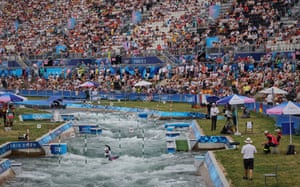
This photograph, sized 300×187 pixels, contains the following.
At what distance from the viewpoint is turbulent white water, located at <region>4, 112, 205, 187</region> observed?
3006 centimetres

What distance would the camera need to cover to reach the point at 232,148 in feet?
112

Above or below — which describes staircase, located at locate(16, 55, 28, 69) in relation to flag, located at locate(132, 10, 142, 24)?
below

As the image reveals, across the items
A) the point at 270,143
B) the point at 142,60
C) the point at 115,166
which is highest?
the point at 142,60

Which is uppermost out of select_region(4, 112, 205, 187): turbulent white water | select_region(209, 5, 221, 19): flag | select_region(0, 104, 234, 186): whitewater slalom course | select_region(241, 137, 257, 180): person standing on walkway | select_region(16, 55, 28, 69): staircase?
select_region(209, 5, 221, 19): flag

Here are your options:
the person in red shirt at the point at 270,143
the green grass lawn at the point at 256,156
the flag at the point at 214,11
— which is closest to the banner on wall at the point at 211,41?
the flag at the point at 214,11

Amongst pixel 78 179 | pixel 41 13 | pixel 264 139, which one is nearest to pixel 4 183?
pixel 78 179

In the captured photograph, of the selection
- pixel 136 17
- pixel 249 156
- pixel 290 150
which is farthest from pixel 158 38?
pixel 249 156

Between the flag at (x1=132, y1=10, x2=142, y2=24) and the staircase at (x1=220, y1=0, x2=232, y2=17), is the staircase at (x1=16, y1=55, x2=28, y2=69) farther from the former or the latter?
the staircase at (x1=220, y1=0, x2=232, y2=17)

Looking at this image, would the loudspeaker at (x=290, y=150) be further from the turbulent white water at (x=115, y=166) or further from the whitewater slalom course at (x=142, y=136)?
the turbulent white water at (x=115, y=166)

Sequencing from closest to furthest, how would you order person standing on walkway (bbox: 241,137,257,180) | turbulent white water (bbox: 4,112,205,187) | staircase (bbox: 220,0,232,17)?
person standing on walkway (bbox: 241,137,257,180) < turbulent white water (bbox: 4,112,205,187) < staircase (bbox: 220,0,232,17)

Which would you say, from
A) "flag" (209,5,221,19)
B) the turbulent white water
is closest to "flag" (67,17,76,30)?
"flag" (209,5,221,19)

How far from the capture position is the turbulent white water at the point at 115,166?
3006 centimetres

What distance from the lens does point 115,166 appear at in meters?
34.2

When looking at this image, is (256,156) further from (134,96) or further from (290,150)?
(134,96)
